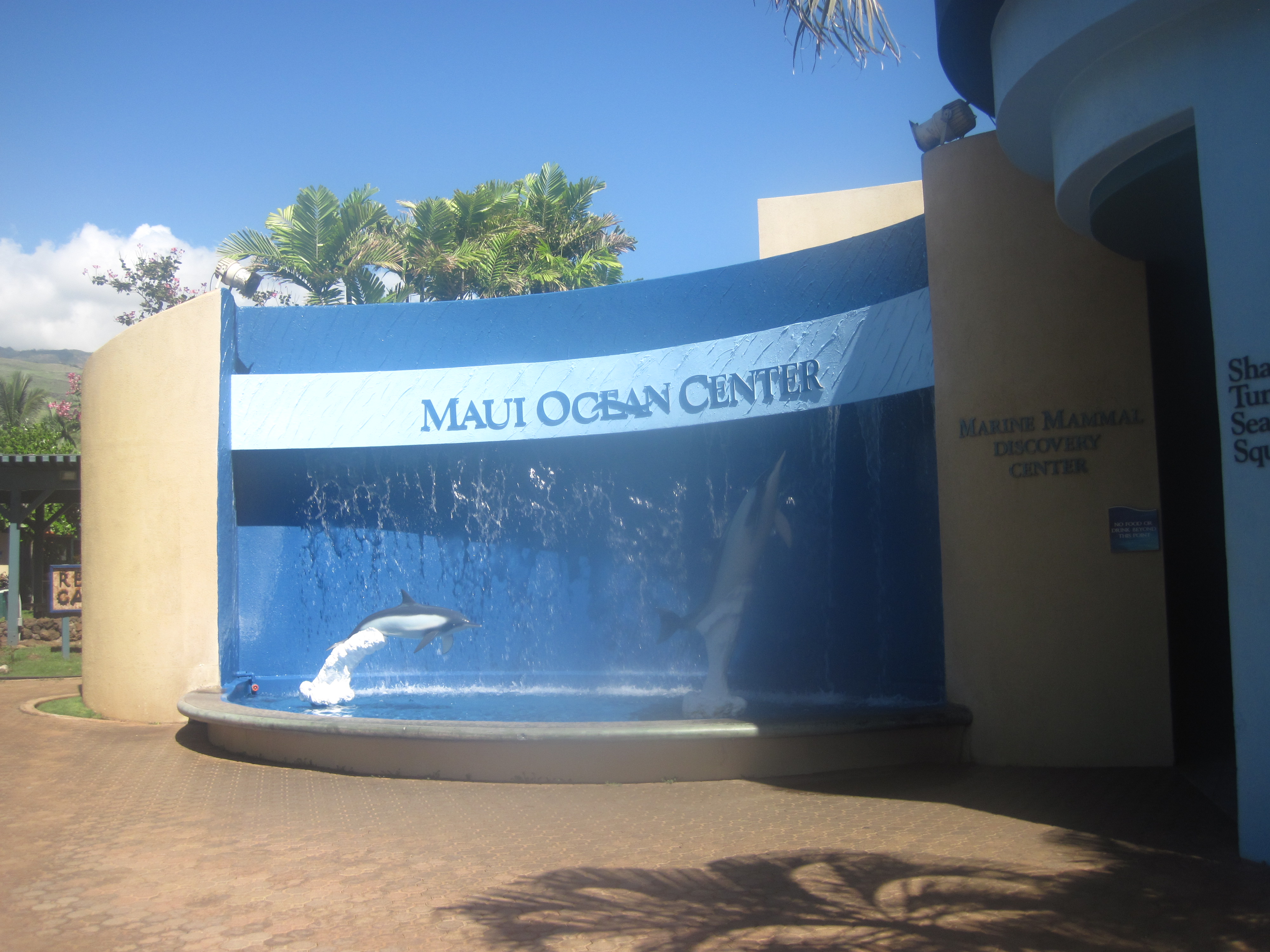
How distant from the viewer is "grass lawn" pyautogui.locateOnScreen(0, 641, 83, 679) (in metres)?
16.5

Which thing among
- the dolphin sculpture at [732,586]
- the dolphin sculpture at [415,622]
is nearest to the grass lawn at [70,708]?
the dolphin sculpture at [415,622]

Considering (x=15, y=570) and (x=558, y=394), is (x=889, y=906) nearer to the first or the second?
(x=558, y=394)

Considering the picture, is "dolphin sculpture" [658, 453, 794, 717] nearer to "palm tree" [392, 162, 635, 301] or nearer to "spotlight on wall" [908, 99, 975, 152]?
"spotlight on wall" [908, 99, 975, 152]

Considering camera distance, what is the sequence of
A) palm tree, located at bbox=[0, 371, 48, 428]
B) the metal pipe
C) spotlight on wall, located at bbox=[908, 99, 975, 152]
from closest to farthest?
spotlight on wall, located at bbox=[908, 99, 975, 152] < the metal pipe < palm tree, located at bbox=[0, 371, 48, 428]

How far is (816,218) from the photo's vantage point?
15.1 metres

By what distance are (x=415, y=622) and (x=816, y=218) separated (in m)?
9.07

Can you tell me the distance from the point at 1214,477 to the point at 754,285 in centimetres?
Result: 559

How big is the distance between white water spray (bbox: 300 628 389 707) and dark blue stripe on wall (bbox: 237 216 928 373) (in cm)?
431

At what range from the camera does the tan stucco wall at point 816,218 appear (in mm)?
14891

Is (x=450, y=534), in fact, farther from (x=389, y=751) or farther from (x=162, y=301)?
(x=162, y=301)

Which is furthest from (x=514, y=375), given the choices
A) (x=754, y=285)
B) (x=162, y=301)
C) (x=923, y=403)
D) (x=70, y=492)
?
(x=162, y=301)

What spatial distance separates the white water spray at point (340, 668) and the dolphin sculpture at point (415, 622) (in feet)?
0.28

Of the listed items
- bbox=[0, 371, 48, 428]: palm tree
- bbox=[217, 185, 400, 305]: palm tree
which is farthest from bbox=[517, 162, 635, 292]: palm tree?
bbox=[0, 371, 48, 428]: palm tree

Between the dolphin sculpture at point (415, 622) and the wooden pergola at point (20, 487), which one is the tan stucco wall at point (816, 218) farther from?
the wooden pergola at point (20, 487)
